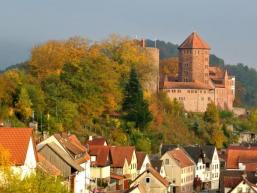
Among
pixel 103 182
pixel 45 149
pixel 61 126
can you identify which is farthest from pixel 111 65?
pixel 45 149

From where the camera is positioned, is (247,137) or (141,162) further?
(247,137)

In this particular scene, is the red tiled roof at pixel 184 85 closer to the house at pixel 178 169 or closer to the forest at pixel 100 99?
the forest at pixel 100 99

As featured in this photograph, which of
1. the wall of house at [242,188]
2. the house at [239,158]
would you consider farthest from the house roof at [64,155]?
the house at [239,158]

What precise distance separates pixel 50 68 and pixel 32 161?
2325 inches

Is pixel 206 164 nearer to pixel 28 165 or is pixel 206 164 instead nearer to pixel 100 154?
pixel 100 154

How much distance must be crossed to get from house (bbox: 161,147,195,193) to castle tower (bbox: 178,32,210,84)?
118 ft

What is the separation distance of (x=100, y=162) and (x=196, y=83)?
5506 centimetres

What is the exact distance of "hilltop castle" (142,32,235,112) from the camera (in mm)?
115875

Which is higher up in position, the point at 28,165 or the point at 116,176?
the point at 28,165

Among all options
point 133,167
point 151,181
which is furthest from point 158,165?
point 151,181

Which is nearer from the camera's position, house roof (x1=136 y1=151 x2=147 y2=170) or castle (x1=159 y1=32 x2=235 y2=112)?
house roof (x1=136 y1=151 x2=147 y2=170)

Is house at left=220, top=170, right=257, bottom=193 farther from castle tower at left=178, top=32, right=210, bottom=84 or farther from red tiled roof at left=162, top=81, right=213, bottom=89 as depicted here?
castle tower at left=178, top=32, right=210, bottom=84

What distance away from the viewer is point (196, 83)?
119 metres

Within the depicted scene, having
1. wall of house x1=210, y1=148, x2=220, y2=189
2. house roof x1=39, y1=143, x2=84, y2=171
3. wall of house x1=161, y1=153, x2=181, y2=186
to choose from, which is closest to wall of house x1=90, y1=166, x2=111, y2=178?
wall of house x1=161, y1=153, x2=181, y2=186
